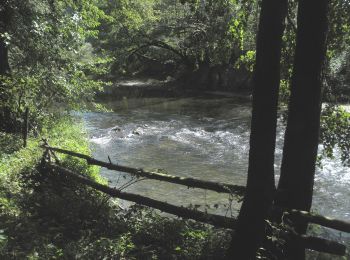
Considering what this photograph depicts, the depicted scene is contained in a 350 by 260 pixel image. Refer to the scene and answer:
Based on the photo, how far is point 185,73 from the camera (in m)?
41.4

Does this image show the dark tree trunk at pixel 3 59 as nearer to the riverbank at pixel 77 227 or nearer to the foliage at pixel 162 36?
the riverbank at pixel 77 227

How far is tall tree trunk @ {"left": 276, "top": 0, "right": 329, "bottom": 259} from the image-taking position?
208 inches

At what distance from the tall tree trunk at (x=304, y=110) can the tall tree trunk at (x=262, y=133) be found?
0.49 m

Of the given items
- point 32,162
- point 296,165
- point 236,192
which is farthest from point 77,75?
point 296,165

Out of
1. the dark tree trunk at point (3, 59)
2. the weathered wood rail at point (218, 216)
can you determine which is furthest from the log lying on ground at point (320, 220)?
the dark tree trunk at point (3, 59)

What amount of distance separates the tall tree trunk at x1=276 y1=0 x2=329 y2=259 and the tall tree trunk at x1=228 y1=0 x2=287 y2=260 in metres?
0.49

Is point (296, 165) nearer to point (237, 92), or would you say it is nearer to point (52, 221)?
point (52, 221)

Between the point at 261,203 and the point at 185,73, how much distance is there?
1445 inches

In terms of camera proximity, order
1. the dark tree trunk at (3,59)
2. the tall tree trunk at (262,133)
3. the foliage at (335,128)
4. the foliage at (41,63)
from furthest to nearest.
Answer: the dark tree trunk at (3,59) → the foliage at (41,63) → the foliage at (335,128) → the tall tree trunk at (262,133)

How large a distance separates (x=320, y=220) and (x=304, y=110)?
1460mm

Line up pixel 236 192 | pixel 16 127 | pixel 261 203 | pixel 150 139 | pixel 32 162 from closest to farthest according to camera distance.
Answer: pixel 261 203 < pixel 236 192 < pixel 32 162 < pixel 16 127 < pixel 150 139

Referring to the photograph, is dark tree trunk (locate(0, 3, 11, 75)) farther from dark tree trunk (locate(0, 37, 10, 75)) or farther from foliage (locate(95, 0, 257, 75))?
foliage (locate(95, 0, 257, 75))

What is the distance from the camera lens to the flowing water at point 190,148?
460 inches

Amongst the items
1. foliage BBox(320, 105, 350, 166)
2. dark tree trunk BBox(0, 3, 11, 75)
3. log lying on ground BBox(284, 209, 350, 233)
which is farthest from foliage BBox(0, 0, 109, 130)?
log lying on ground BBox(284, 209, 350, 233)
